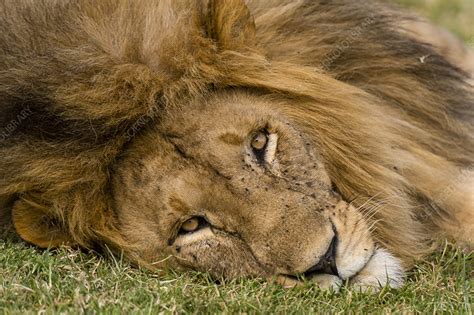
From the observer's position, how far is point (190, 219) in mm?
3744

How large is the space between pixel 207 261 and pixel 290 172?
A: 0.50 meters

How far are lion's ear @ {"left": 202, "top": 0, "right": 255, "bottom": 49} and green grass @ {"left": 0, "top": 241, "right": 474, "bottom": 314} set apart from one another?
3.28ft

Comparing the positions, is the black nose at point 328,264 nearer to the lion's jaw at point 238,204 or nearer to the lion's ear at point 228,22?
the lion's jaw at point 238,204

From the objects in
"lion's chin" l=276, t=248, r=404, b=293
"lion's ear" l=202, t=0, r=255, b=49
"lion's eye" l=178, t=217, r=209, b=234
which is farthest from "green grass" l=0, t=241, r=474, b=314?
"lion's ear" l=202, t=0, r=255, b=49

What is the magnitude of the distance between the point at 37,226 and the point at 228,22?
3.97 ft

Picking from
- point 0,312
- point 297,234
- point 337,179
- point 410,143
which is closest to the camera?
point 0,312

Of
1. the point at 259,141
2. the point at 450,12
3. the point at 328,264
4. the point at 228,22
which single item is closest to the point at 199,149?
the point at 259,141

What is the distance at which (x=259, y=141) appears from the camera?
3775 mm

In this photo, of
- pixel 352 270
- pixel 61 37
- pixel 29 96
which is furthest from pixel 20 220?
pixel 352 270

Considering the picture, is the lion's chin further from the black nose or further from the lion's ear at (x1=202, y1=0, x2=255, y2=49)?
the lion's ear at (x1=202, y1=0, x2=255, y2=49)

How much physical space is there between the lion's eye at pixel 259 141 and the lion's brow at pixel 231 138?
7 cm

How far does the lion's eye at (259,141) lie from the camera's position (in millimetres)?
3758

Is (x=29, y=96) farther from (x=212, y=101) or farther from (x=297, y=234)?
(x=297, y=234)

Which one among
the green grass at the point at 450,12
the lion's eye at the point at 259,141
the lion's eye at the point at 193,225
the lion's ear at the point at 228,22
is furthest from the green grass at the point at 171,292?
the green grass at the point at 450,12
